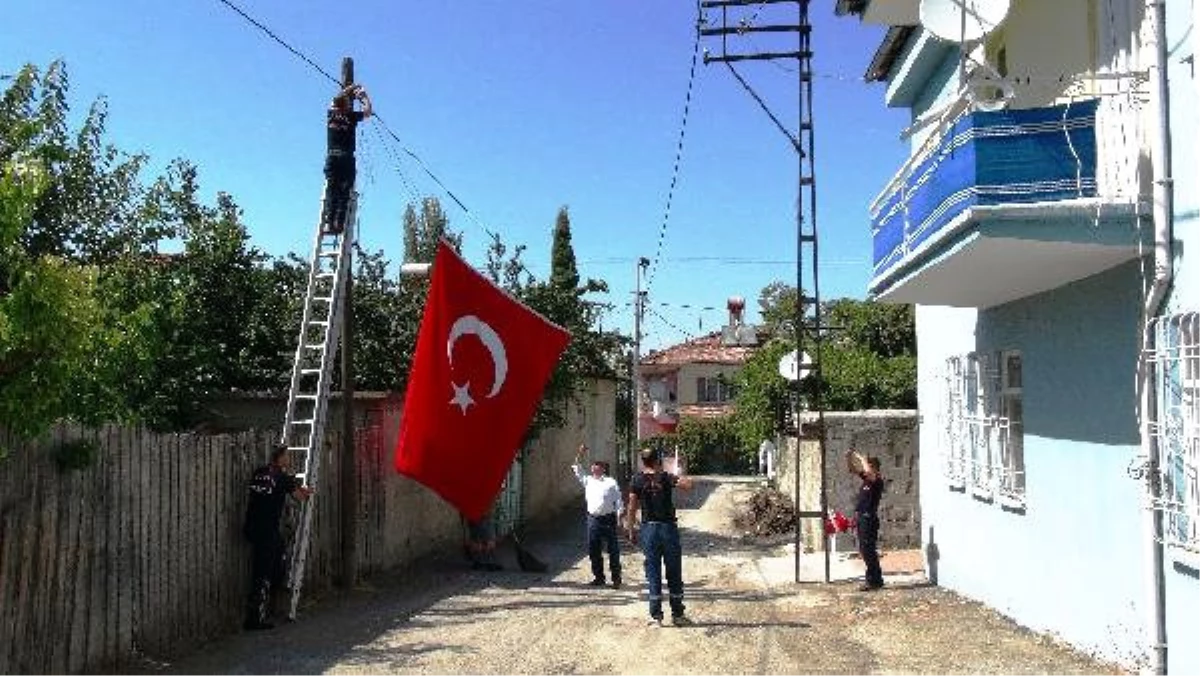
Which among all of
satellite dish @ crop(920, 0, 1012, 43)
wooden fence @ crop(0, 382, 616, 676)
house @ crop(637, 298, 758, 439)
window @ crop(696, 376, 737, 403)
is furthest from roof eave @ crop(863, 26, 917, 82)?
window @ crop(696, 376, 737, 403)

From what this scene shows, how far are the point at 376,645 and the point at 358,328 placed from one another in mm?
7911

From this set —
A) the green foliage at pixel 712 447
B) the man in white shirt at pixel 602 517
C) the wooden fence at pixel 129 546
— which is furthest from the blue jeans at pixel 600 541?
the green foliage at pixel 712 447

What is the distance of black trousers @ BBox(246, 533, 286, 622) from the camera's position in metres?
9.97

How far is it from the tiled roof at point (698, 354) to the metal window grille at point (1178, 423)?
52.4 meters

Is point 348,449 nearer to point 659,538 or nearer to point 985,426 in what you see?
point 659,538

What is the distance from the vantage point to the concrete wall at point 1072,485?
25.3ft

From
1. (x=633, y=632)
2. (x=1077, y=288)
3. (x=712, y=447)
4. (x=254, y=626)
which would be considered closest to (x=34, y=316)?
(x=254, y=626)

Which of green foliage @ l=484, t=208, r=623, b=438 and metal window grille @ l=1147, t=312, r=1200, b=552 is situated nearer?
metal window grille @ l=1147, t=312, r=1200, b=552

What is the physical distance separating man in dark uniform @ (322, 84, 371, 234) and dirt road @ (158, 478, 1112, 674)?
411cm

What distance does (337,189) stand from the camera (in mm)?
11594

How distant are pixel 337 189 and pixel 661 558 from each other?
16.9 ft

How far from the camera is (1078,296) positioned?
8.54 m

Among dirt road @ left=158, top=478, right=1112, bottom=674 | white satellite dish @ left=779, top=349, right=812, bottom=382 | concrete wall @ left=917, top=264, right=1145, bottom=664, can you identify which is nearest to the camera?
concrete wall @ left=917, top=264, right=1145, bottom=664

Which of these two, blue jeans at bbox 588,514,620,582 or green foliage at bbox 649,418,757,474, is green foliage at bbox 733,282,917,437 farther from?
green foliage at bbox 649,418,757,474
